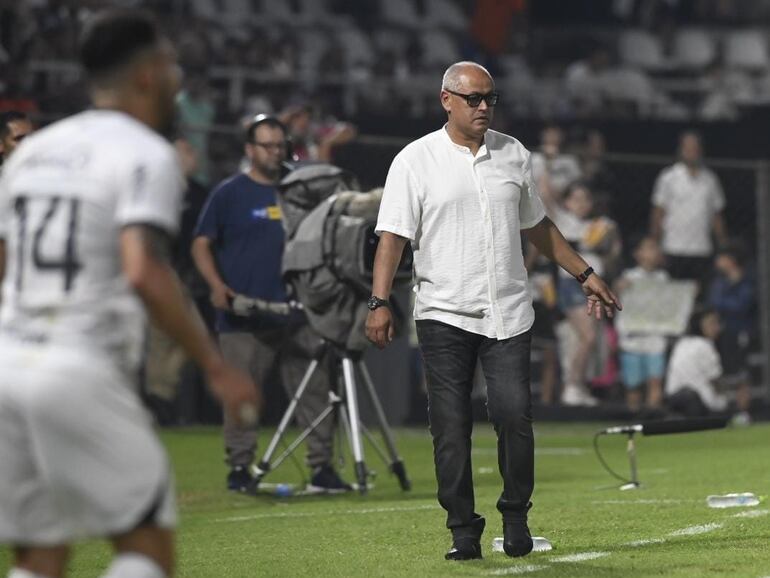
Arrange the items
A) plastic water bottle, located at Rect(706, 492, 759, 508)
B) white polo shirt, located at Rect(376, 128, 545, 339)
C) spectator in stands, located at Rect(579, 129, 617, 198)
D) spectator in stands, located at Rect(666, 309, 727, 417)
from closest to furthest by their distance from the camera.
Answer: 1. white polo shirt, located at Rect(376, 128, 545, 339)
2. plastic water bottle, located at Rect(706, 492, 759, 508)
3. spectator in stands, located at Rect(666, 309, 727, 417)
4. spectator in stands, located at Rect(579, 129, 617, 198)

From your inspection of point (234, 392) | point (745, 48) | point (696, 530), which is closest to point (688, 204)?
point (696, 530)

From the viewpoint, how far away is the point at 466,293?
8.12m

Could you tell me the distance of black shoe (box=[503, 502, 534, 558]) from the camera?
8070 millimetres

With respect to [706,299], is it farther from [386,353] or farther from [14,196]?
[14,196]

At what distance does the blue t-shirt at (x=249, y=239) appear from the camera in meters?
12.2

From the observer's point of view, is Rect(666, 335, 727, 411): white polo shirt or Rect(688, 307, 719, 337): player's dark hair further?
Rect(688, 307, 719, 337): player's dark hair

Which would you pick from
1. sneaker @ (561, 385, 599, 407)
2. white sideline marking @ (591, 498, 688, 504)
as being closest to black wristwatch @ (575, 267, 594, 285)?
white sideline marking @ (591, 498, 688, 504)

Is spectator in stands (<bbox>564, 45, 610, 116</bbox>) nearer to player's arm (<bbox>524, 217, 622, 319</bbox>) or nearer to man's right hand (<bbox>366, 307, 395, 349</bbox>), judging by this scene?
player's arm (<bbox>524, 217, 622, 319</bbox>)

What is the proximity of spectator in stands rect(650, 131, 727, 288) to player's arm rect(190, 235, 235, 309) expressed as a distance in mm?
8006

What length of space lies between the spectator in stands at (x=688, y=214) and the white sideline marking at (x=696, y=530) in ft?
33.5

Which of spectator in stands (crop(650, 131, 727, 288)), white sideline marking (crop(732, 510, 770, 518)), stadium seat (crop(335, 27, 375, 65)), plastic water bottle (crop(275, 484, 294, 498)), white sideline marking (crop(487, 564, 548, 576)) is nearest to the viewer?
white sideline marking (crop(487, 564, 548, 576))

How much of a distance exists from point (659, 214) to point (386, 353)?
3791mm

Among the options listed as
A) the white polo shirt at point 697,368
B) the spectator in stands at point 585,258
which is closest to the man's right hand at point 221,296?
the spectator in stands at point 585,258

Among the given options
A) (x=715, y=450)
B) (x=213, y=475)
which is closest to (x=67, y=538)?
(x=213, y=475)
